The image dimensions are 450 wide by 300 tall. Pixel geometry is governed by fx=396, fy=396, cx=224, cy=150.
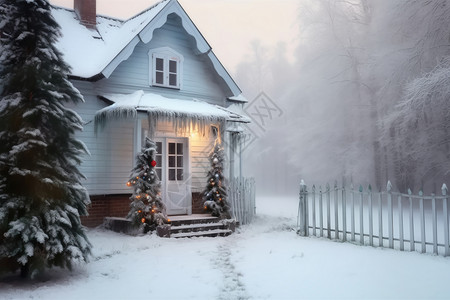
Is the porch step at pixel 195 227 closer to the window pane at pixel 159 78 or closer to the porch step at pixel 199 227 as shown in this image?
the porch step at pixel 199 227

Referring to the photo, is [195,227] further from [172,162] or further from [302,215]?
[172,162]

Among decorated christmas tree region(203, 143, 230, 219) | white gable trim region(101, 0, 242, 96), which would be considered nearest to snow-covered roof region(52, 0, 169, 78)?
white gable trim region(101, 0, 242, 96)

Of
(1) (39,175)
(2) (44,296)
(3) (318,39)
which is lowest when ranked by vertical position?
(2) (44,296)

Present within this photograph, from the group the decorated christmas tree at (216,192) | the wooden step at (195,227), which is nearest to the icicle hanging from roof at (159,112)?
the decorated christmas tree at (216,192)

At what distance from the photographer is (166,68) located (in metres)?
13.0

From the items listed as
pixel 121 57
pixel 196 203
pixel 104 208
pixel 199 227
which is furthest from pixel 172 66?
pixel 199 227

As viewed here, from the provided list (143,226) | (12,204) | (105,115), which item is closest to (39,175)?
(12,204)

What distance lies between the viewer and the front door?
1216 cm

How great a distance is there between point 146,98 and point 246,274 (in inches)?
260

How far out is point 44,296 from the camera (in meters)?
5.21

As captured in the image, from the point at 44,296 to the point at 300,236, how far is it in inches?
240

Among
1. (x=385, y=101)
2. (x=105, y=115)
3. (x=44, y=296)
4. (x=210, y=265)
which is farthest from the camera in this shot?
(x=385, y=101)

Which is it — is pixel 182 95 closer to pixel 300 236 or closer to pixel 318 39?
pixel 300 236

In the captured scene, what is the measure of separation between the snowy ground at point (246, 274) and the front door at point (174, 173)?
3491mm
